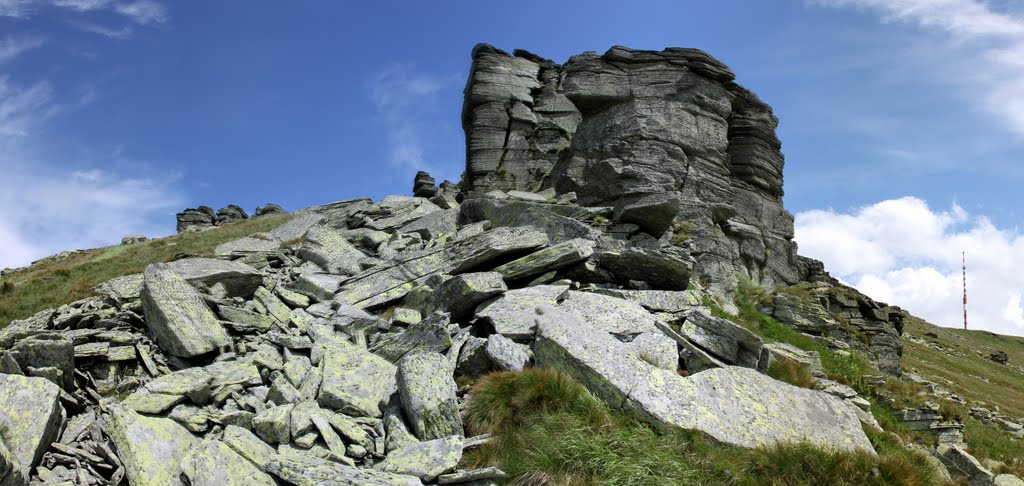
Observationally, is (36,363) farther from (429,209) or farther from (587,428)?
(429,209)

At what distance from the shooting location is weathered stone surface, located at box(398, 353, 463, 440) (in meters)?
11.0

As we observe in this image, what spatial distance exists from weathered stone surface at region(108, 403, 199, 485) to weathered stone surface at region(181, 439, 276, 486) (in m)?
0.30

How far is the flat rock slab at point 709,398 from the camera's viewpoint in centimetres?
1077

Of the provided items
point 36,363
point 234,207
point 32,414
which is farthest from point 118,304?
point 234,207

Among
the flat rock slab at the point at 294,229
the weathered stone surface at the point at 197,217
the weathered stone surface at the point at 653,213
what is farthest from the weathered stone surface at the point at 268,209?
the weathered stone surface at the point at 653,213

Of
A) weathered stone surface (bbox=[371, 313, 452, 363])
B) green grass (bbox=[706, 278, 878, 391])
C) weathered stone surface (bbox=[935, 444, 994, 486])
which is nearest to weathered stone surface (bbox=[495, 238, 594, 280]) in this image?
weathered stone surface (bbox=[371, 313, 452, 363])

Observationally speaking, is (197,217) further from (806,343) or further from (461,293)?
(806,343)

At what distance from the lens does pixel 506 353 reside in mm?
13477

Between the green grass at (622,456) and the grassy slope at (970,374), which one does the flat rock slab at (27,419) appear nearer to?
the green grass at (622,456)

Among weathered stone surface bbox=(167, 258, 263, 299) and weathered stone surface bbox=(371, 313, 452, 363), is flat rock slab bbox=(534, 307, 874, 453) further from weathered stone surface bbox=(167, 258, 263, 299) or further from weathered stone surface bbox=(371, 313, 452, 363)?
weathered stone surface bbox=(167, 258, 263, 299)

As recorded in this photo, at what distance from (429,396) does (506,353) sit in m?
2.59

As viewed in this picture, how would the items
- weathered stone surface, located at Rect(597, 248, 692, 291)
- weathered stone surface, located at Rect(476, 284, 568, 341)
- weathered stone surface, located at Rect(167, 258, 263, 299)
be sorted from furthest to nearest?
weathered stone surface, located at Rect(597, 248, 692, 291) < weathered stone surface, located at Rect(167, 258, 263, 299) < weathered stone surface, located at Rect(476, 284, 568, 341)

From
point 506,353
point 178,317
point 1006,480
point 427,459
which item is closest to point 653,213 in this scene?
point 506,353

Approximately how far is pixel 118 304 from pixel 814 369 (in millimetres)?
20690
